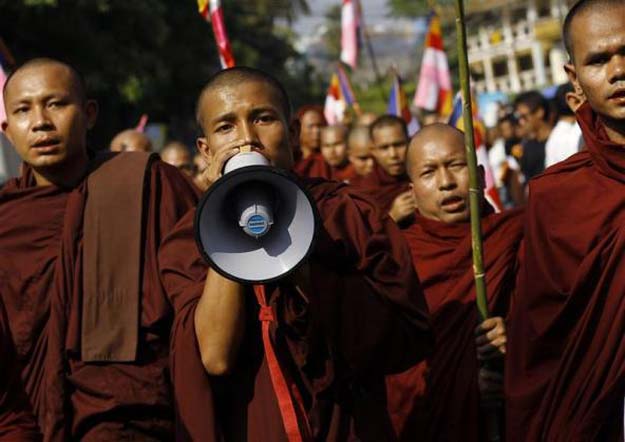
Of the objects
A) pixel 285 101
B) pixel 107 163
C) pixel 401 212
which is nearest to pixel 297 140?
pixel 285 101

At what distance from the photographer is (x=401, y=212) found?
19.1 feet

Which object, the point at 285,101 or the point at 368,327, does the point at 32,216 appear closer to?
the point at 285,101

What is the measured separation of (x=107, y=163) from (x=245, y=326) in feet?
4.81

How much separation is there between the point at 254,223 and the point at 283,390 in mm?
508

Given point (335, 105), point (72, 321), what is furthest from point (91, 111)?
point (335, 105)

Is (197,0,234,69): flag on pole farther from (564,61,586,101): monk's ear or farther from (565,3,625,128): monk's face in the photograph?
(565,3,625,128): monk's face

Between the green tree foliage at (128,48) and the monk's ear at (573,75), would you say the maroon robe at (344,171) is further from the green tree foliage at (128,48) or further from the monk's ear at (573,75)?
the monk's ear at (573,75)

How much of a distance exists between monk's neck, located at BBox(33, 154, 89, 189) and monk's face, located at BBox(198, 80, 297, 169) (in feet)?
3.85

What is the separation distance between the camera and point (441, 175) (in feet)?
17.5

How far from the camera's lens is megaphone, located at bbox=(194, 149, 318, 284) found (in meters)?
3.08

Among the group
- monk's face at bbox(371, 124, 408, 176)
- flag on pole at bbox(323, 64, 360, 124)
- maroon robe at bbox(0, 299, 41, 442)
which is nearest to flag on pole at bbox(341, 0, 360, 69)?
flag on pole at bbox(323, 64, 360, 124)

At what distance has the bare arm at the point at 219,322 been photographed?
3.35 m

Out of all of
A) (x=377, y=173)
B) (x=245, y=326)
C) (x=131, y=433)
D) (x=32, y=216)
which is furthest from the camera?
(x=377, y=173)

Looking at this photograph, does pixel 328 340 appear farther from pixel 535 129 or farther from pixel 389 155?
pixel 535 129
